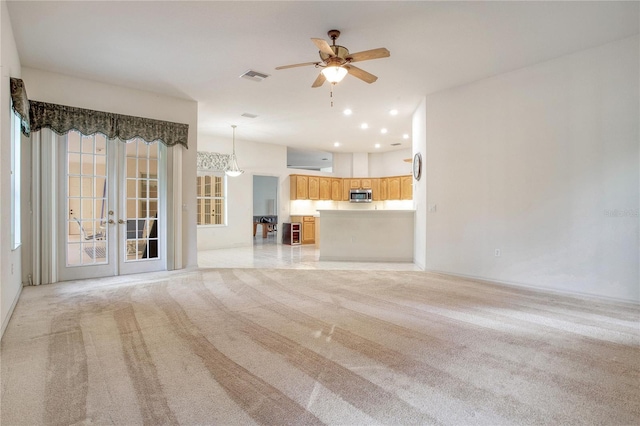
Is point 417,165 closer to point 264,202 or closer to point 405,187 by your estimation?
point 405,187

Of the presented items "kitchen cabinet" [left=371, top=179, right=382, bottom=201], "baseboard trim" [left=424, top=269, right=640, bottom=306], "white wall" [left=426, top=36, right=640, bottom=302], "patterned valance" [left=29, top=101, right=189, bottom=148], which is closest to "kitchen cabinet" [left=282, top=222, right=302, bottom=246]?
"kitchen cabinet" [left=371, top=179, right=382, bottom=201]

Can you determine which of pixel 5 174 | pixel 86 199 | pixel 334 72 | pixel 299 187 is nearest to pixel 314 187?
pixel 299 187

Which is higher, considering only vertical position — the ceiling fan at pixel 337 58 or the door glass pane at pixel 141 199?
the ceiling fan at pixel 337 58

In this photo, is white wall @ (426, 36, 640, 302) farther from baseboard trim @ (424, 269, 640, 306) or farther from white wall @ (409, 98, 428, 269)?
white wall @ (409, 98, 428, 269)

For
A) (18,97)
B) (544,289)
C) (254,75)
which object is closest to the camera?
(18,97)

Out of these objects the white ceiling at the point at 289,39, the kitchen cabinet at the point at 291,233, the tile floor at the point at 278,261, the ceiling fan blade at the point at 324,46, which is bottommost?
the tile floor at the point at 278,261

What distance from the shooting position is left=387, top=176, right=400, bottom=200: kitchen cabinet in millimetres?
10805

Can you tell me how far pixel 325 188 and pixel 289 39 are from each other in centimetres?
726

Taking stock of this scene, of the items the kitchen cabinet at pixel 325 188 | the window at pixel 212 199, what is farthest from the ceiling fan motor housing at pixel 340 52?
the kitchen cabinet at pixel 325 188

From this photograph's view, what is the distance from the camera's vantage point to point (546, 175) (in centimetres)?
440

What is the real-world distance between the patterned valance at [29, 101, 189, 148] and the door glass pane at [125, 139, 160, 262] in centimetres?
26

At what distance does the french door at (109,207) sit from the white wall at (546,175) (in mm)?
4793

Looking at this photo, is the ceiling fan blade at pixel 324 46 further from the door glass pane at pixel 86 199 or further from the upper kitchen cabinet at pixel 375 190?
the upper kitchen cabinet at pixel 375 190

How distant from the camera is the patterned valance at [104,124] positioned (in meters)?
4.60
